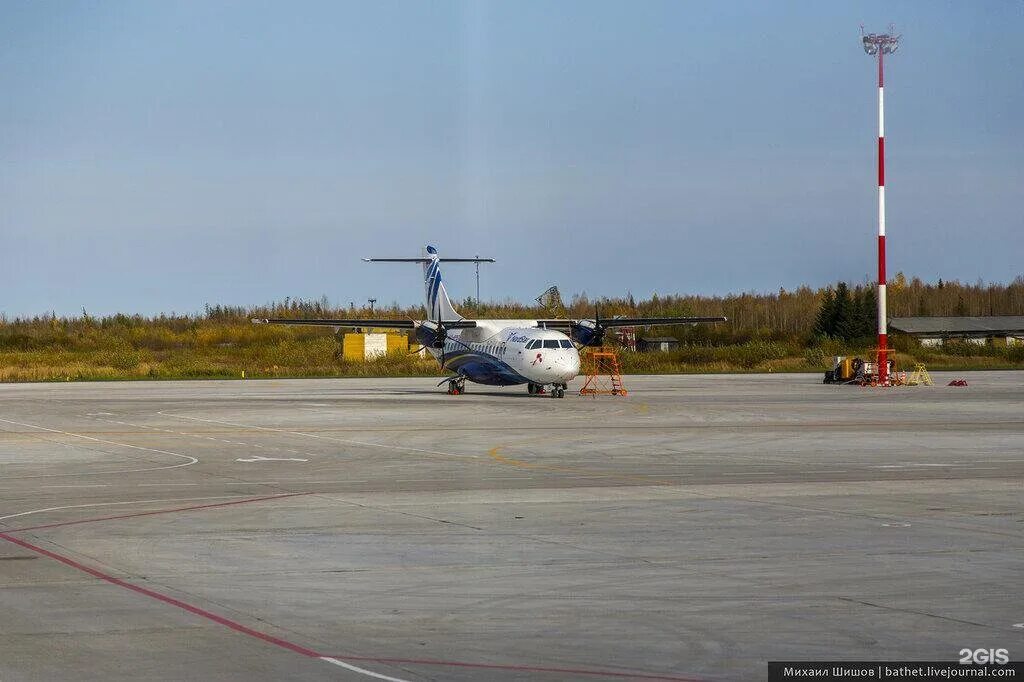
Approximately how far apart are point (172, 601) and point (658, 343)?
93.0 m

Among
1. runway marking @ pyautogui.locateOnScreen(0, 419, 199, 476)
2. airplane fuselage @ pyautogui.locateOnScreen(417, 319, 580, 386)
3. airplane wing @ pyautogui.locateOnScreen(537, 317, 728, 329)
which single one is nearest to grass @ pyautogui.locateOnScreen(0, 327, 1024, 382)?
airplane wing @ pyautogui.locateOnScreen(537, 317, 728, 329)

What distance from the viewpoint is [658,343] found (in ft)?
336

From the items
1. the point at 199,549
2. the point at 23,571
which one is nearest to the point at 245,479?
the point at 199,549

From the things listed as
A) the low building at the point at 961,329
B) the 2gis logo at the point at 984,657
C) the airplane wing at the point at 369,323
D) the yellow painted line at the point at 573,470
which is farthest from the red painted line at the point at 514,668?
the low building at the point at 961,329

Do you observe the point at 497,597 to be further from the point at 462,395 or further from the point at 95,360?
the point at 95,360

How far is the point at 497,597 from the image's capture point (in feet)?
35.9

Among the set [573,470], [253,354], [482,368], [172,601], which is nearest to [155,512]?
[172,601]

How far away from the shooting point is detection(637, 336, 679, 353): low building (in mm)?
102438

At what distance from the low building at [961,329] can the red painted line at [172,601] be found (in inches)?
3704

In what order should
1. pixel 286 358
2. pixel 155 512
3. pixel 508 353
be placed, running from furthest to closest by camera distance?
pixel 286 358, pixel 508 353, pixel 155 512

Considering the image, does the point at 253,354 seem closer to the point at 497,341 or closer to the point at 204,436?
the point at 497,341

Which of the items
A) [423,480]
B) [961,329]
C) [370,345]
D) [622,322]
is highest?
[622,322]

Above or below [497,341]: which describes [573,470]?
below

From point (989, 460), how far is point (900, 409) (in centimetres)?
1760
